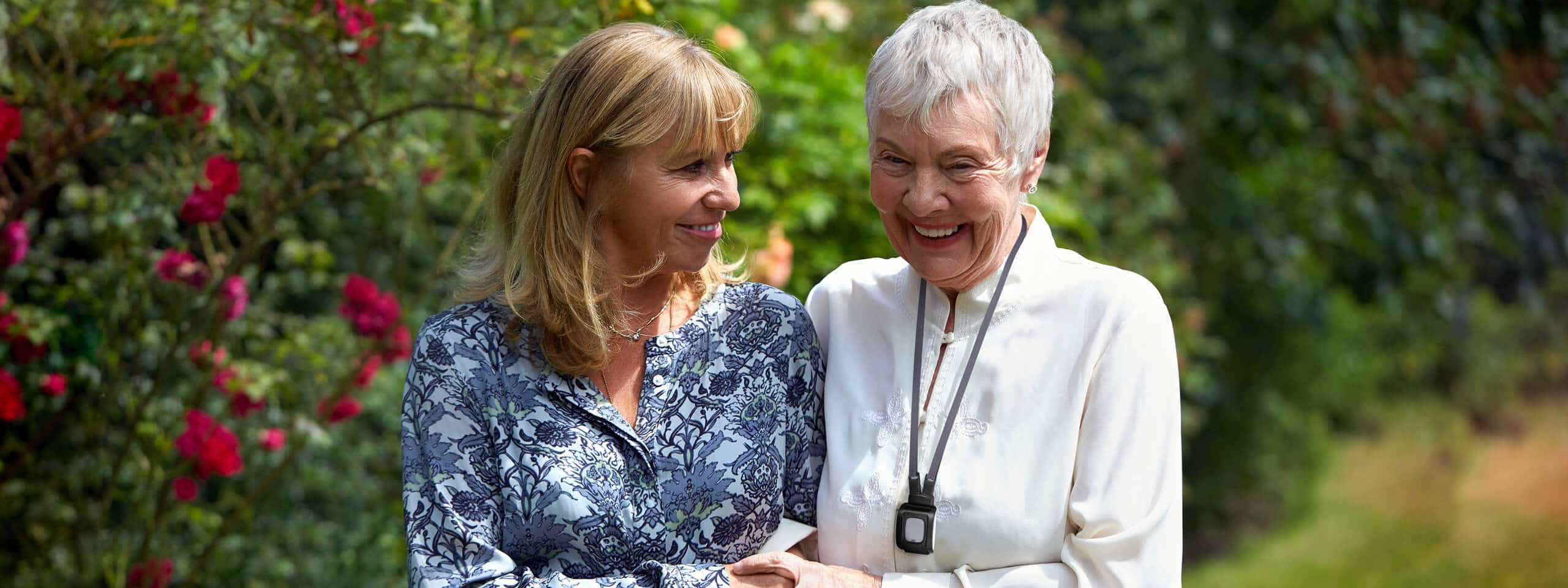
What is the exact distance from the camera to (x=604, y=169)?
2.07 metres

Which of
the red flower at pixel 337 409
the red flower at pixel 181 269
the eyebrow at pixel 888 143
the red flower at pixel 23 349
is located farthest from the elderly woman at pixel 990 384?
the red flower at pixel 23 349

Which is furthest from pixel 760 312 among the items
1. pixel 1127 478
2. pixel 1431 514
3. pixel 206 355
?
pixel 1431 514

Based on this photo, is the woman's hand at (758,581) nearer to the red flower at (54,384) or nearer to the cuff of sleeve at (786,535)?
the cuff of sleeve at (786,535)

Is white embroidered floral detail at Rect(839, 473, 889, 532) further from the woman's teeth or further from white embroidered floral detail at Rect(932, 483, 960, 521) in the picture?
the woman's teeth

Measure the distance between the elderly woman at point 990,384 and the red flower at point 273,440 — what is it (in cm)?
186

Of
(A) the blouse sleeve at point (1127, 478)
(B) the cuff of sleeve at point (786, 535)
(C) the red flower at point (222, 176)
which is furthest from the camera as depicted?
(C) the red flower at point (222, 176)

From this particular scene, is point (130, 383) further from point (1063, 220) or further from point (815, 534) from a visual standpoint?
point (1063, 220)

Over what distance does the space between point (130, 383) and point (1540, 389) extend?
9.06 meters

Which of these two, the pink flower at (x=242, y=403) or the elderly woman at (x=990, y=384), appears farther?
the pink flower at (x=242, y=403)

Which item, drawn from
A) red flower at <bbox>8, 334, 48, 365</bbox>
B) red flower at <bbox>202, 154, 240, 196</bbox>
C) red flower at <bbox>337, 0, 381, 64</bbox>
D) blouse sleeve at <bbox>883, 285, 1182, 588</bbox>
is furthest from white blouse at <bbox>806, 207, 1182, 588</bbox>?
red flower at <bbox>8, 334, 48, 365</bbox>

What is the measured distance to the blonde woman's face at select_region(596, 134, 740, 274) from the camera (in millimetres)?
2045

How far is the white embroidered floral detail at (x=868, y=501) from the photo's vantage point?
204 centimetres

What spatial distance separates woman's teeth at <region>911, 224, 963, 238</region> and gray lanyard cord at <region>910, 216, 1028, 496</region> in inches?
5.0

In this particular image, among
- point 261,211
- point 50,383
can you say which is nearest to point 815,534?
point 261,211
